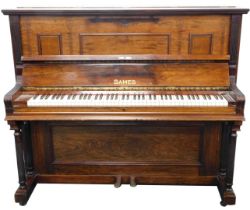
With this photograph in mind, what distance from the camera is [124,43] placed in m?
3.40

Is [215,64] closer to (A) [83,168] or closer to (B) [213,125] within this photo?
(B) [213,125]

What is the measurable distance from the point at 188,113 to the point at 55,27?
1.42 m

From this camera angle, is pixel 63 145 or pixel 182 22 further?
pixel 63 145

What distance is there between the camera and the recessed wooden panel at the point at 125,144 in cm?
358

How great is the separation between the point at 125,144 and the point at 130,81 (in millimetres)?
685

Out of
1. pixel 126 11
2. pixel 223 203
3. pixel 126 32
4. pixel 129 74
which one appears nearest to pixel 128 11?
pixel 126 11

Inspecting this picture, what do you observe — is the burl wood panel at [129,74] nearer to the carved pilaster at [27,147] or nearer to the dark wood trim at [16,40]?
the dark wood trim at [16,40]

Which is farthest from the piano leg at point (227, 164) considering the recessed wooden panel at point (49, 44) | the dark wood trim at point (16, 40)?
the dark wood trim at point (16, 40)

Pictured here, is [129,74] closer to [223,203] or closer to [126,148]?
[126,148]

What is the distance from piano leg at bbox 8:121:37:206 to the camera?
3.25 m

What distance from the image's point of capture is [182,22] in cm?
333

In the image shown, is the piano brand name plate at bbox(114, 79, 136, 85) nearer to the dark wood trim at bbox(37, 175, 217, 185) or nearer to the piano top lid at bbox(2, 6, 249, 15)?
the piano top lid at bbox(2, 6, 249, 15)

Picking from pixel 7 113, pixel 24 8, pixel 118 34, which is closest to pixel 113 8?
pixel 118 34

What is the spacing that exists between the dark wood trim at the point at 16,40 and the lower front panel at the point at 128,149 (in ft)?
2.01
